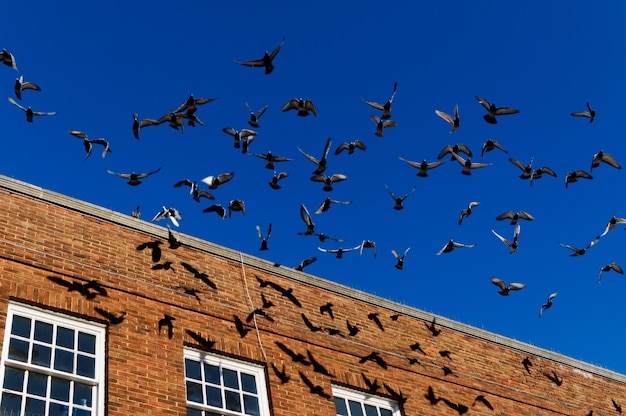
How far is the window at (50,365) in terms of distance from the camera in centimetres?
1047

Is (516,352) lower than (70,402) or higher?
higher

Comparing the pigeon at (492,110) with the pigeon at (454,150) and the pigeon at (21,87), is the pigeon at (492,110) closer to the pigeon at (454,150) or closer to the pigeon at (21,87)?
the pigeon at (454,150)

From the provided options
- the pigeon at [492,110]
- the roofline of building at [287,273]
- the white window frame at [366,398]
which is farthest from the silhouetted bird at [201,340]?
the pigeon at [492,110]

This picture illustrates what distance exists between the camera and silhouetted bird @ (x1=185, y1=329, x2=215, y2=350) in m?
12.7

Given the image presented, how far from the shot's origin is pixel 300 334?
14164 mm

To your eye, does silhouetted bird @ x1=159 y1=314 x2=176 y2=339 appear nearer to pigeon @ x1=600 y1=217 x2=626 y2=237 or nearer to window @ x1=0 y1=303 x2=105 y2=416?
window @ x1=0 y1=303 x2=105 y2=416

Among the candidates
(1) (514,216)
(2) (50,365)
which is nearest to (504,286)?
(1) (514,216)

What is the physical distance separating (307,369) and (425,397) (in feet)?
8.18

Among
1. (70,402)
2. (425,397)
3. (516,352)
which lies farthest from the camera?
(516,352)

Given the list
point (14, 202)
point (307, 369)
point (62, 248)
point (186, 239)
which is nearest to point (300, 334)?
point (307, 369)

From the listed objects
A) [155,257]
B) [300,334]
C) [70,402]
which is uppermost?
[155,257]

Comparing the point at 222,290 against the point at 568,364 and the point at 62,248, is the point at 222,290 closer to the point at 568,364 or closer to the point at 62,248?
the point at 62,248

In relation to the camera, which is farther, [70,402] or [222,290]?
[222,290]

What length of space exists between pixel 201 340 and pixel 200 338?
4 centimetres
